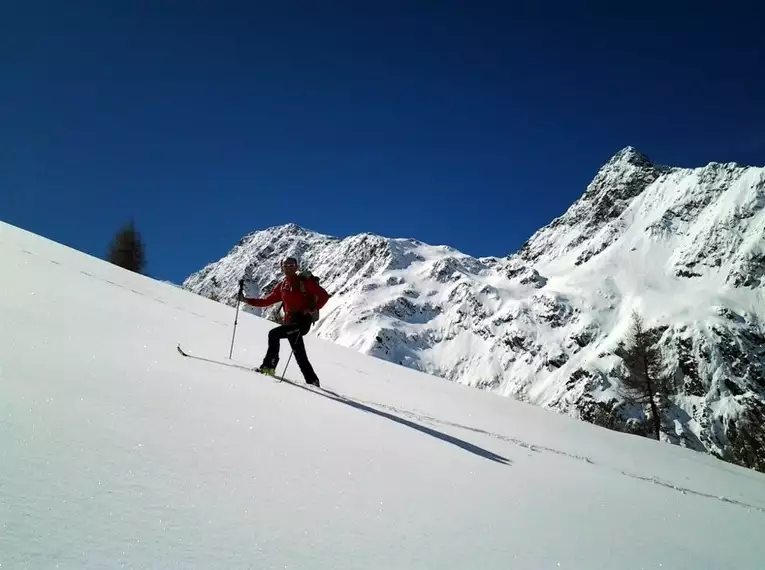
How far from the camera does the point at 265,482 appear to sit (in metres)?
2.79

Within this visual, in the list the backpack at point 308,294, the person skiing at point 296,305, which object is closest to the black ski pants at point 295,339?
the person skiing at point 296,305

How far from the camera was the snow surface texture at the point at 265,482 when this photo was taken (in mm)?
1985

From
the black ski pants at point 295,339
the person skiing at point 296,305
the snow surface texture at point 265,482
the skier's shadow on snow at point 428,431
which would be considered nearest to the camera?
the snow surface texture at point 265,482

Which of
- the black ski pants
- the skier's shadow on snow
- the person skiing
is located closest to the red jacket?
the person skiing

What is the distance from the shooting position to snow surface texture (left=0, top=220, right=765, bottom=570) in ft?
6.51

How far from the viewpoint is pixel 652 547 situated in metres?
3.65

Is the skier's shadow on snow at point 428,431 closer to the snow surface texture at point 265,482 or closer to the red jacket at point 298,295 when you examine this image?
the snow surface texture at point 265,482

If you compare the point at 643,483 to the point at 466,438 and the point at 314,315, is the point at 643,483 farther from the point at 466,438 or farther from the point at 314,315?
the point at 314,315

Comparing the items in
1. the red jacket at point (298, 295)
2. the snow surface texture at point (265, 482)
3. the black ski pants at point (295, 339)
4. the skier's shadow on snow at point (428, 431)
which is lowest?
the snow surface texture at point (265, 482)

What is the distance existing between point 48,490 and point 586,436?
10505 millimetres

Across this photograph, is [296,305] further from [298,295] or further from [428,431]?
[428,431]

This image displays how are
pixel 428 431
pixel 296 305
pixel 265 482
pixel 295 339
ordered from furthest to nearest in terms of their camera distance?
pixel 296 305 < pixel 295 339 < pixel 428 431 < pixel 265 482

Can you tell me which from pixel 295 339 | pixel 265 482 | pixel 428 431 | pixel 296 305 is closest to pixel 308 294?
pixel 296 305

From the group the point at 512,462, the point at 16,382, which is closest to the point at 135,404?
the point at 16,382
